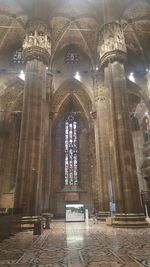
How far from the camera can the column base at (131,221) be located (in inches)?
374

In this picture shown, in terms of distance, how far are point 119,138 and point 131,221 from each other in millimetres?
4007

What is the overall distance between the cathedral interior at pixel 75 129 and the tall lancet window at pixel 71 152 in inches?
4.9

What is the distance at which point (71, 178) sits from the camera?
26.6 metres

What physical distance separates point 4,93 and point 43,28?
9862 mm

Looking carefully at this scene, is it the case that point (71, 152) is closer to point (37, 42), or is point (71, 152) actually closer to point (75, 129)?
point (75, 129)

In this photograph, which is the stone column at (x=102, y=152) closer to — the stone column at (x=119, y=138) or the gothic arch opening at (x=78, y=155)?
the stone column at (x=119, y=138)

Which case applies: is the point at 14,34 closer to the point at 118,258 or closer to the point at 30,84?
the point at 30,84

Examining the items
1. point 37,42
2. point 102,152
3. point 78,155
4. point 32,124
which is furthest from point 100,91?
point 78,155

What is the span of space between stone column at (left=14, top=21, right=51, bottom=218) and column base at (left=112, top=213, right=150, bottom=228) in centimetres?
391

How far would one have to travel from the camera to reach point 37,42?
13.0m

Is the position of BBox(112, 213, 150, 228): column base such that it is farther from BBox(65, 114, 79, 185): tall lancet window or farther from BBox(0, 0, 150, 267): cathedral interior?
BBox(65, 114, 79, 185): tall lancet window

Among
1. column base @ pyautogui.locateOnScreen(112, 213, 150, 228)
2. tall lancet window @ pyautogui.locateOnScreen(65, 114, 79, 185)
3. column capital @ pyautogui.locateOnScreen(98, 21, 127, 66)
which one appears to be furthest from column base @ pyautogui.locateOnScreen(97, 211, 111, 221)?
tall lancet window @ pyautogui.locateOnScreen(65, 114, 79, 185)

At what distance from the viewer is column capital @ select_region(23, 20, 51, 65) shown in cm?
1279

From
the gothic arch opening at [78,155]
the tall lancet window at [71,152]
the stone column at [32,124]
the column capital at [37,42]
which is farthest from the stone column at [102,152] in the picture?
the tall lancet window at [71,152]
